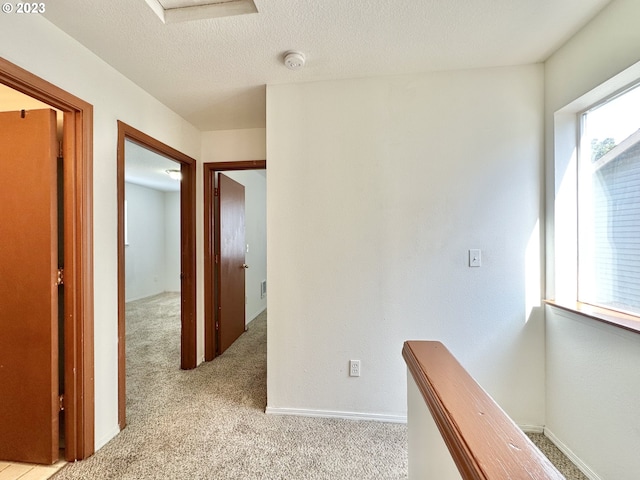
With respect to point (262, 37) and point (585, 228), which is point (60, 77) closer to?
point (262, 37)

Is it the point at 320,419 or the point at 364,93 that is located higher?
the point at 364,93

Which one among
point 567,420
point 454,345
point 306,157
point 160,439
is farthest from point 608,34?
point 160,439

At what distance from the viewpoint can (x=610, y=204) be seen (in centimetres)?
150

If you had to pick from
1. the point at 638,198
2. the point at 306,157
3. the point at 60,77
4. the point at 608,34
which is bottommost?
the point at 638,198

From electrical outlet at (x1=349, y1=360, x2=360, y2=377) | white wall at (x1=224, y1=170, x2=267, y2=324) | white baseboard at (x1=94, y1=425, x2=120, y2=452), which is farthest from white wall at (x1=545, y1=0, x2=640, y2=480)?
white wall at (x1=224, y1=170, x2=267, y2=324)

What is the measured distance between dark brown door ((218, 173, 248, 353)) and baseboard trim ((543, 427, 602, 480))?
9.05ft

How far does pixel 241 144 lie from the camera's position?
2748 mm

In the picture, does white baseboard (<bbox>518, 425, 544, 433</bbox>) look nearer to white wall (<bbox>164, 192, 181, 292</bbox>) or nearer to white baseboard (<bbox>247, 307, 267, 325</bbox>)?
white baseboard (<bbox>247, 307, 267, 325</bbox>)

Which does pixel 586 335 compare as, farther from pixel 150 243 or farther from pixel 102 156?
pixel 150 243

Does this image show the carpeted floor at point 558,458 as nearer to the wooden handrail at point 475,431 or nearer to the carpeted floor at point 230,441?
the carpeted floor at point 230,441

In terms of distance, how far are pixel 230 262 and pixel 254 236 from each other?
1143 mm

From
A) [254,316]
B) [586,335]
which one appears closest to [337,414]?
[586,335]

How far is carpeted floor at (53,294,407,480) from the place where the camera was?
1.47 metres

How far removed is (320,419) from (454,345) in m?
1.04
